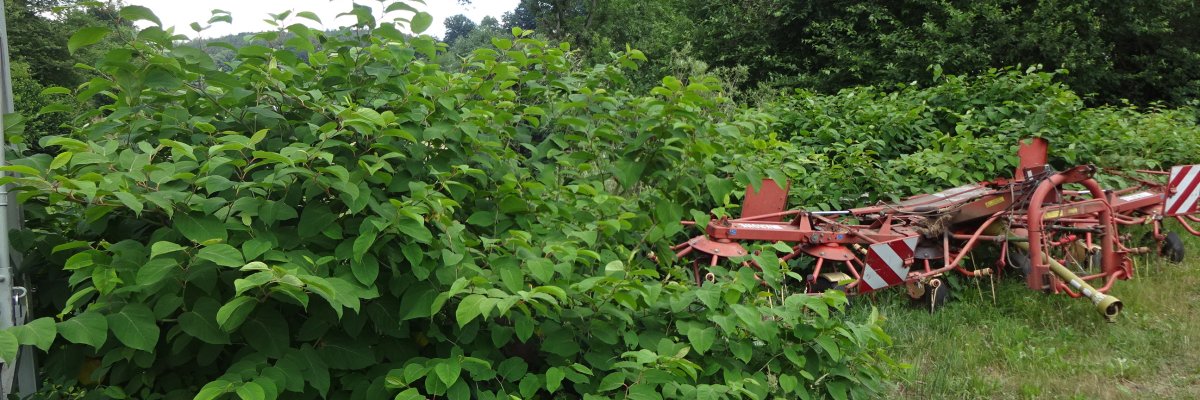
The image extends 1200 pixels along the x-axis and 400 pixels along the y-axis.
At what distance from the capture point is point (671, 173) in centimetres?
→ 305

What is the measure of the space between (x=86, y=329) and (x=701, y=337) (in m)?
1.66

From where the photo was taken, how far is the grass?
4.00m

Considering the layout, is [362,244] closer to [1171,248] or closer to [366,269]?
[366,269]

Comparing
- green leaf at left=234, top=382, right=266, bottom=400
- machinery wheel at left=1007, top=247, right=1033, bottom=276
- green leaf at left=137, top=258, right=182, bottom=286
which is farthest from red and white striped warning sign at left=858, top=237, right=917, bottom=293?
green leaf at left=137, top=258, right=182, bottom=286

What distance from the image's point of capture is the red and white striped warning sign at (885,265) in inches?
202

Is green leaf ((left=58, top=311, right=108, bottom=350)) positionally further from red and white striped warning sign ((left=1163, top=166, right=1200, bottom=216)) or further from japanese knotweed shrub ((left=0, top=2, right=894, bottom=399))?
red and white striped warning sign ((left=1163, top=166, right=1200, bottom=216))

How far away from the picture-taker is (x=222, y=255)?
76.6 inches

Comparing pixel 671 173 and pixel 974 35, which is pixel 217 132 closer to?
pixel 671 173

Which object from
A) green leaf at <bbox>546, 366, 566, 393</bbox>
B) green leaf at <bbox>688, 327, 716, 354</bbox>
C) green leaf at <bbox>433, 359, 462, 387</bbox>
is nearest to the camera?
green leaf at <bbox>433, 359, 462, 387</bbox>

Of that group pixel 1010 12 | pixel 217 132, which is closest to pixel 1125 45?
pixel 1010 12

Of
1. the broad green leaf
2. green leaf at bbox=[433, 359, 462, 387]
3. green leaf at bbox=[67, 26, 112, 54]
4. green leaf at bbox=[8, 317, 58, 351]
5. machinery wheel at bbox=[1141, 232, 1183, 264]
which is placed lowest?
machinery wheel at bbox=[1141, 232, 1183, 264]

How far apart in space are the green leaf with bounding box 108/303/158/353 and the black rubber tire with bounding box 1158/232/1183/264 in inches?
279

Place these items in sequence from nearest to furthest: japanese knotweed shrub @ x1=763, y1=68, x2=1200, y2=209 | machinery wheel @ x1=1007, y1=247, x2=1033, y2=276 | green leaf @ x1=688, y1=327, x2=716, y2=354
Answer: green leaf @ x1=688, y1=327, x2=716, y2=354 → machinery wheel @ x1=1007, y1=247, x2=1033, y2=276 → japanese knotweed shrub @ x1=763, y1=68, x2=1200, y2=209

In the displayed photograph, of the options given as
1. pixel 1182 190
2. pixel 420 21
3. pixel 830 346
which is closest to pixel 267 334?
pixel 420 21
